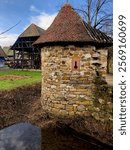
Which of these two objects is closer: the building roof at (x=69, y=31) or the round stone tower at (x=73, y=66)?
the round stone tower at (x=73, y=66)

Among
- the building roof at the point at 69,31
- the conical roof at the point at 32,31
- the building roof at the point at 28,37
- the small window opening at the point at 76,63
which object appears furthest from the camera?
the building roof at the point at 28,37

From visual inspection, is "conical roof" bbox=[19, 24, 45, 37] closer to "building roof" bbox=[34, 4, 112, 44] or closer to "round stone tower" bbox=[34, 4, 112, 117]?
"building roof" bbox=[34, 4, 112, 44]

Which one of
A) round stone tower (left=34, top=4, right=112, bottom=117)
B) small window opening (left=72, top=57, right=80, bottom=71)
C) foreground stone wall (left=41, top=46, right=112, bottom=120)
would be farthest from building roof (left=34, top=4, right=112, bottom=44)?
small window opening (left=72, top=57, right=80, bottom=71)

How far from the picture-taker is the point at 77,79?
10320 millimetres

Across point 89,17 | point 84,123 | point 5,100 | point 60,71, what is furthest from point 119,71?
point 89,17

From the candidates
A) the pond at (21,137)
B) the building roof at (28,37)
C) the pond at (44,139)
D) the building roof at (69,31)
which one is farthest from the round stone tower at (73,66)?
the building roof at (28,37)

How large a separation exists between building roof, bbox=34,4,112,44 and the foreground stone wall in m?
0.38

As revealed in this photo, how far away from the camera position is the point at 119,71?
4777 mm

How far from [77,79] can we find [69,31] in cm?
223

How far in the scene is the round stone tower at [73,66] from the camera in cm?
1022

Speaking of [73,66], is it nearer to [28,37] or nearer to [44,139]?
[44,139]

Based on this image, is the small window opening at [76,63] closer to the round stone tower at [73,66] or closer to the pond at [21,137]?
the round stone tower at [73,66]

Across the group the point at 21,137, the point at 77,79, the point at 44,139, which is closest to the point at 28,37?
the point at 77,79

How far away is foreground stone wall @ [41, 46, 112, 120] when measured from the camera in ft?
33.4
